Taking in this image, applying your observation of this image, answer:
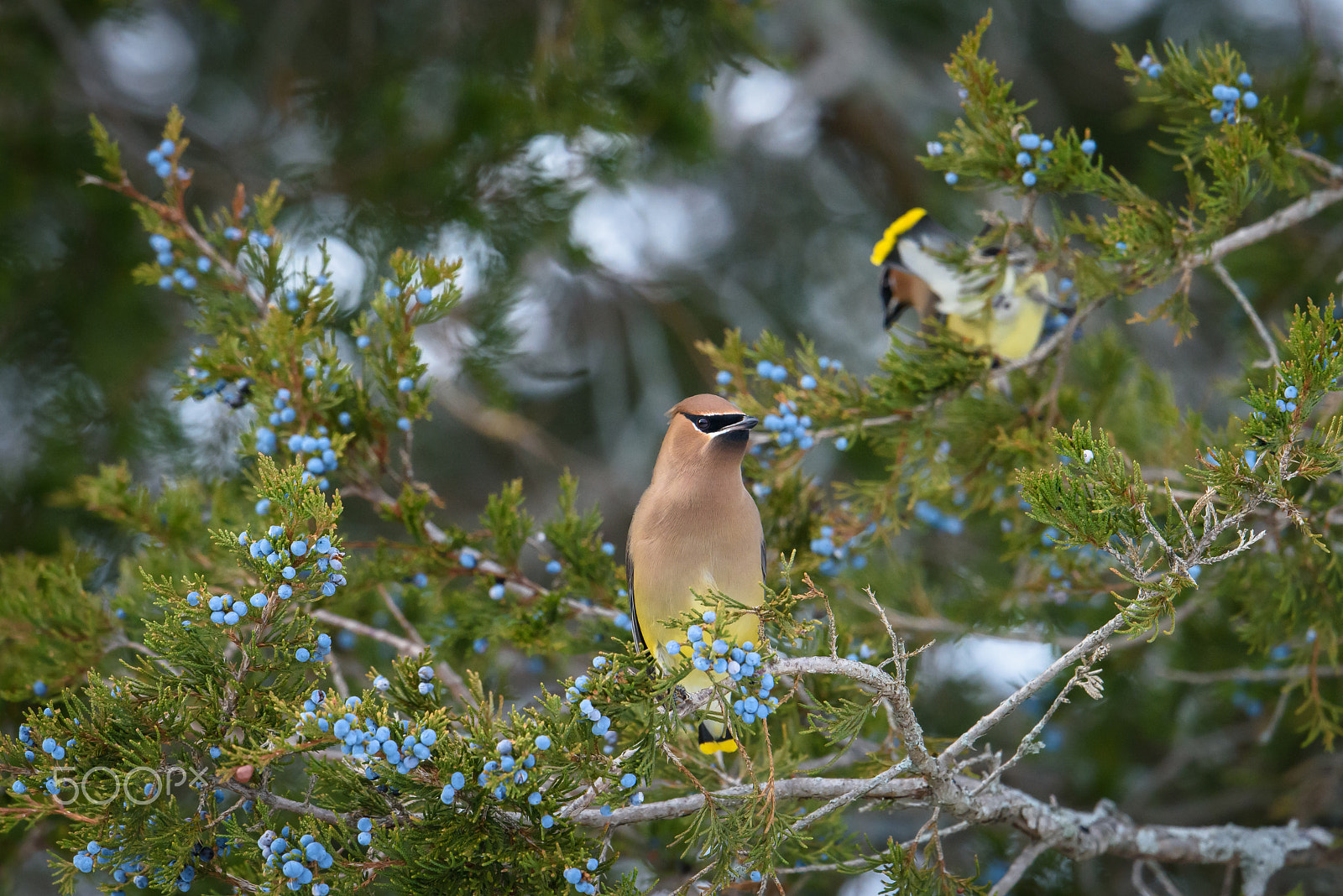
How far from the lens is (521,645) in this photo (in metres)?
2.66

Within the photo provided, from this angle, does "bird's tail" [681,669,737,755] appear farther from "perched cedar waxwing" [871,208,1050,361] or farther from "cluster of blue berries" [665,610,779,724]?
"perched cedar waxwing" [871,208,1050,361]

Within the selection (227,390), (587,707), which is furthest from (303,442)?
(587,707)

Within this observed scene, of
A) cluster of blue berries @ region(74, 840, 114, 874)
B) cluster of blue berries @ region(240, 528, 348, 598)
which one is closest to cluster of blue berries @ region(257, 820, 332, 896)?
cluster of blue berries @ region(74, 840, 114, 874)

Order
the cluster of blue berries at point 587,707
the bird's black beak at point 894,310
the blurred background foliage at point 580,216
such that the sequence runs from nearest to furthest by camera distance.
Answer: the cluster of blue berries at point 587,707 < the bird's black beak at point 894,310 < the blurred background foliage at point 580,216

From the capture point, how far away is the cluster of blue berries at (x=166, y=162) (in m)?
2.77

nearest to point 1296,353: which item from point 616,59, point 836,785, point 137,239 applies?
point 836,785

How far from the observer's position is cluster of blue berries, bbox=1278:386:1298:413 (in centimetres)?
180

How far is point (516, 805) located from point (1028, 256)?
205 centimetres

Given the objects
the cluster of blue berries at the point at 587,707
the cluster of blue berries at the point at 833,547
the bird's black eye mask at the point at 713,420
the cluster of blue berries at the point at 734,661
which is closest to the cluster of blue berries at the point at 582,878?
the cluster of blue berries at the point at 587,707

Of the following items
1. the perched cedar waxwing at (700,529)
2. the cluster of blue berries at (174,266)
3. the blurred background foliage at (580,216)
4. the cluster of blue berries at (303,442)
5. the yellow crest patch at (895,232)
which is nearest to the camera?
the cluster of blue berries at (303,442)

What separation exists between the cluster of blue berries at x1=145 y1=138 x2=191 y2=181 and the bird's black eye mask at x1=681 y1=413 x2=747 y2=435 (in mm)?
1457

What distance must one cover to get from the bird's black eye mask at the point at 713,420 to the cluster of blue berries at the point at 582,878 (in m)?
1.05

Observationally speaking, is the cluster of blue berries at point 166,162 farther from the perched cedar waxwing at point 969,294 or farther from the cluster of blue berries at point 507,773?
the perched cedar waxwing at point 969,294

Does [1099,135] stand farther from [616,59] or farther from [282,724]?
[282,724]
